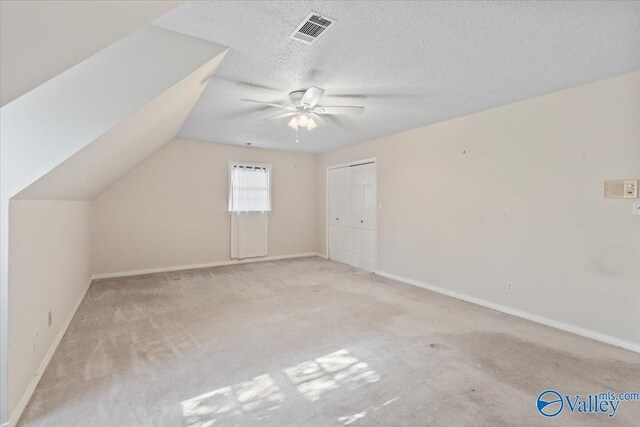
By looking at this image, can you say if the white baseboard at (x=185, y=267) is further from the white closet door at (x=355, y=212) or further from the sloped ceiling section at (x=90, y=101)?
the sloped ceiling section at (x=90, y=101)

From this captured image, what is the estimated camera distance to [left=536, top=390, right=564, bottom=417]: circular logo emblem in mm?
1789

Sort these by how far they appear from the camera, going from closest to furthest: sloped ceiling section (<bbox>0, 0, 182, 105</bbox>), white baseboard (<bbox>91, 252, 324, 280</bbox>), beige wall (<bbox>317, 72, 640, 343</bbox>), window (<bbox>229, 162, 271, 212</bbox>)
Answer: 1. sloped ceiling section (<bbox>0, 0, 182, 105</bbox>)
2. beige wall (<bbox>317, 72, 640, 343</bbox>)
3. white baseboard (<bbox>91, 252, 324, 280</bbox>)
4. window (<bbox>229, 162, 271, 212</bbox>)

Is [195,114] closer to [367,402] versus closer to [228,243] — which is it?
[228,243]

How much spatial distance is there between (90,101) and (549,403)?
11.8 feet

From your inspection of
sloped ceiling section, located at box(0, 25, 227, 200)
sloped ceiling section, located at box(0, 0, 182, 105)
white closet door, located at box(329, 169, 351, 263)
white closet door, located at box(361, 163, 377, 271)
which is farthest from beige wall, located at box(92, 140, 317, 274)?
sloped ceiling section, located at box(0, 0, 182, 105)

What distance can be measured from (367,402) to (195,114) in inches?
149

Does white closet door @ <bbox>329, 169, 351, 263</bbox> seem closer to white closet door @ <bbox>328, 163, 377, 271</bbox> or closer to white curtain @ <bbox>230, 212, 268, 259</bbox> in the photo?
white closet door @ <bbox>328, 163, 377, 271</bbox>

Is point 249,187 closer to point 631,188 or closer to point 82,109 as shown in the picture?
point 82,109

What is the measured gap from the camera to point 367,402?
1868 millimetres

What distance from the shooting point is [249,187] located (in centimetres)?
616

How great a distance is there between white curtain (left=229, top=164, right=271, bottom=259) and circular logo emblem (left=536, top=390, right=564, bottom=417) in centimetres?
525

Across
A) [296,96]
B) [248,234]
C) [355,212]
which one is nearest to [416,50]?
[296,96]

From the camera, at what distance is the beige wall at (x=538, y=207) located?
2.66 metres

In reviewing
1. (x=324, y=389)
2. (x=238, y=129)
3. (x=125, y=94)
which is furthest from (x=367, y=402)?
(x=238, y=129)
